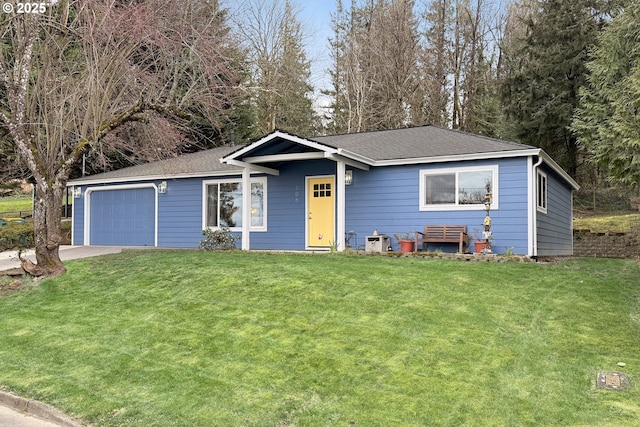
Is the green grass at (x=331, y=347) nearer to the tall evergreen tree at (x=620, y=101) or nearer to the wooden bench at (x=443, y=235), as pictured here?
the wooden bench at (x=443, y=235)

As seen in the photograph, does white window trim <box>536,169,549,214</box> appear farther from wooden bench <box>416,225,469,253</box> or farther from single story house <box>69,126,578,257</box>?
wooden bench <box>416,225,469,253</box>

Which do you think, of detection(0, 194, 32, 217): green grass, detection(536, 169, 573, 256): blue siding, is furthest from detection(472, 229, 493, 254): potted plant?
detection(0, 194, 32, 217): green grass

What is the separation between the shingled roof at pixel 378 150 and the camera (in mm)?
10710

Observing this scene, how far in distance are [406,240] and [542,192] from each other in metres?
3.54

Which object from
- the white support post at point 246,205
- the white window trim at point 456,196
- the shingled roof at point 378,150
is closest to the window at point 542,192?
the white window trim at point 456,196

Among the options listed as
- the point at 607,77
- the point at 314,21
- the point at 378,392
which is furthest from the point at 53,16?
the point at 314,21

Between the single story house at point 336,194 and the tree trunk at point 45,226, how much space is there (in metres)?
3.98

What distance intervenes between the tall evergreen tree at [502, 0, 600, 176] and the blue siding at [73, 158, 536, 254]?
13027 mm

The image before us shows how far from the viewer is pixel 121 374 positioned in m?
4.51

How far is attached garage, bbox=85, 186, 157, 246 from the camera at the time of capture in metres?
15.0

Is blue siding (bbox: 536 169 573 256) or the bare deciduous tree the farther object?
blue siding (bbox: 536 169 573 256)

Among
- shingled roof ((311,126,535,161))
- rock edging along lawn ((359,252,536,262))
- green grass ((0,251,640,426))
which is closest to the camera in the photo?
green grass ((0,251,640,426))

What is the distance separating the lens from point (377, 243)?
11.1 m

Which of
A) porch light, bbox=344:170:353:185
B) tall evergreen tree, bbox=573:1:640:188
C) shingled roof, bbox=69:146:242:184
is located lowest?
porch light, bbox=344:170:353:185
